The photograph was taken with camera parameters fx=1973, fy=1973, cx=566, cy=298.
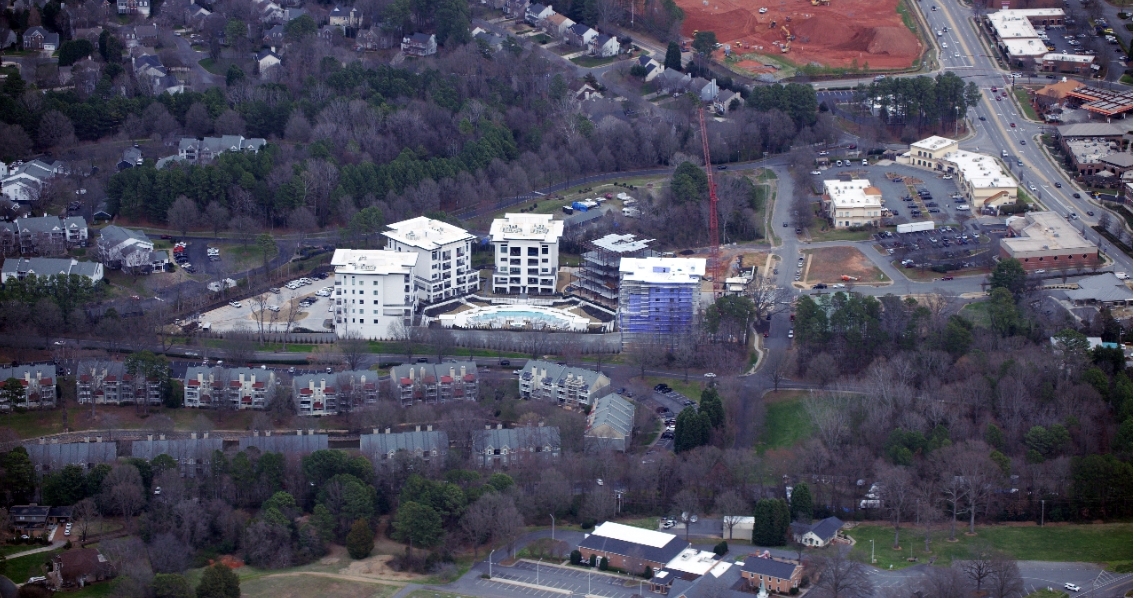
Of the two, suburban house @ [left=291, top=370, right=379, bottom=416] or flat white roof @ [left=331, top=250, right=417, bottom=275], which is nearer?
suburban house @ [left=291, top=370, right=379, bottom=416]

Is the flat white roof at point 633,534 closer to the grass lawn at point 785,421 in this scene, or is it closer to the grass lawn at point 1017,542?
the grass lawn at point 1017,542

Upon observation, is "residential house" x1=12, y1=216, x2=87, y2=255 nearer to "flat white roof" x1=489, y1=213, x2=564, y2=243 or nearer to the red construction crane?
"flat white roof" x1=489, y1=213, x2=564, y2=243

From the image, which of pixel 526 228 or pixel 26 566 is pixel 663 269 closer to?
pixel 526 228

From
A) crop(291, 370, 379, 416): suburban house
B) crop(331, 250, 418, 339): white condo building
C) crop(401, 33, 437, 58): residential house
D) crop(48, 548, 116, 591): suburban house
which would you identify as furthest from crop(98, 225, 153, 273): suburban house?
crop(401, 33, 437, 58): residential house

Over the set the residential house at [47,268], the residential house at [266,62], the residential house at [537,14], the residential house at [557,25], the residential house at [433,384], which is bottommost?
the residential house at [433,384]

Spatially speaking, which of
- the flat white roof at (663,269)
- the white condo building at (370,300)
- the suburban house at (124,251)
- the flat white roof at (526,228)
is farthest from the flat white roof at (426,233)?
the suburban house at (124,251)
